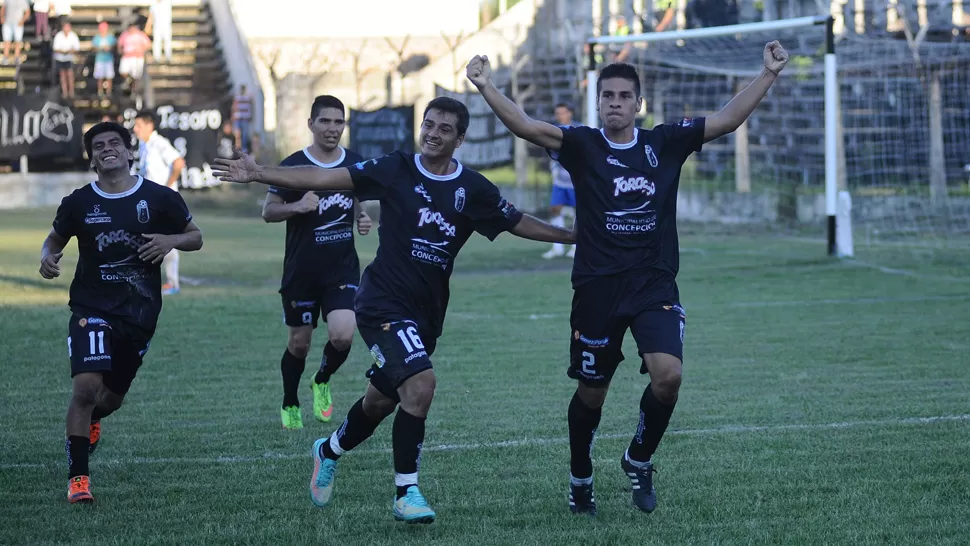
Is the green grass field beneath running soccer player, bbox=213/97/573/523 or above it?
beneath

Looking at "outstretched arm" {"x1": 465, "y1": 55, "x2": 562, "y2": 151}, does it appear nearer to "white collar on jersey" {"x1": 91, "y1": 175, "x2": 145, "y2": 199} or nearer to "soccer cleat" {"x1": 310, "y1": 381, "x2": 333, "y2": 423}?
"white collar on jersey" {"x1": 91, "y1": 175, "x2": 145, "y2": 199}

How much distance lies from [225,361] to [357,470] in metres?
4.32

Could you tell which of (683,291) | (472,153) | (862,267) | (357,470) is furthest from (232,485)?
(472,153)

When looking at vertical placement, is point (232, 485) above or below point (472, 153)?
below

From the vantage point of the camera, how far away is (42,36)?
37.4 meters

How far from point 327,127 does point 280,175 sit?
2.86 meters

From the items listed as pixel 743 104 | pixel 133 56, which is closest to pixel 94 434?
pixel 743 104

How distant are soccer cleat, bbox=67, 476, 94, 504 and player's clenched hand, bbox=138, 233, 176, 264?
3.72 ft

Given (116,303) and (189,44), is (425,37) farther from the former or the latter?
(116,303)

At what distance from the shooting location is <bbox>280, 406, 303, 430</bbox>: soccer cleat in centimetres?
823

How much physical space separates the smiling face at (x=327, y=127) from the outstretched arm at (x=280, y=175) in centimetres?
262

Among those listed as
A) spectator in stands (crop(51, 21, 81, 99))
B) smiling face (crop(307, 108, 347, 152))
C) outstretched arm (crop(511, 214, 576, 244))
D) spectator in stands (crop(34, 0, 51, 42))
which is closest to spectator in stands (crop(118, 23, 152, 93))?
spectator in stands (crop(51, 21, 81, 99))

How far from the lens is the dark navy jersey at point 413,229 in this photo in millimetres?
6078

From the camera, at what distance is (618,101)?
6.14m
